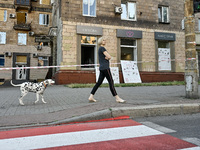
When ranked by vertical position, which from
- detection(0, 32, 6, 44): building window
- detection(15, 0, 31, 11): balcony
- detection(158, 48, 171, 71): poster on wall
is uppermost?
detection(15, 0, 31, 11): balcony

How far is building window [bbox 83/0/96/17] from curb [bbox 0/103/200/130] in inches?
415

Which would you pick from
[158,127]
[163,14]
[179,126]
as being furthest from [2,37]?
[179,126]

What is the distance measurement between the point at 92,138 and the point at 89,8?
40.1 ft

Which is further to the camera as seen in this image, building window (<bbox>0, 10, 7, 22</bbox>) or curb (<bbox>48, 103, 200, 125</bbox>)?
building window (<bbox>0, 10, 7, 22</bbox>)

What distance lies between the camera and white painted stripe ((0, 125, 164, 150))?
2.74 m

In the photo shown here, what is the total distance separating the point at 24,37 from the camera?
72.8 feet

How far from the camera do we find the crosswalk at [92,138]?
104 inches

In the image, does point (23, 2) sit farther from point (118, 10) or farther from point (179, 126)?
point (179, 126)

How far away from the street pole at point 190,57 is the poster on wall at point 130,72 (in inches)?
277

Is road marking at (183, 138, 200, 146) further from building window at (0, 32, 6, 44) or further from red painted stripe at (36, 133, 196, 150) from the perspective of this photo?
building window at (0, 32, 6, 44)

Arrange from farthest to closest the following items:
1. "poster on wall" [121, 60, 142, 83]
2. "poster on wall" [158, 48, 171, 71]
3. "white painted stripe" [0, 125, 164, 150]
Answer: "poster on wall" [158, 48, 171, 71]
"poster on wall" [121, 60, 142, 83]
"white painted stripe" [0, 125, 164, 150]

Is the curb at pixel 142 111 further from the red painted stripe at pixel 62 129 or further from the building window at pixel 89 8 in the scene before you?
the building window at pixel 89 8

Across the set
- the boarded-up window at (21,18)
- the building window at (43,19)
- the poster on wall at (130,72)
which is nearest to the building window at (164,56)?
the poster on wall at (130,72)

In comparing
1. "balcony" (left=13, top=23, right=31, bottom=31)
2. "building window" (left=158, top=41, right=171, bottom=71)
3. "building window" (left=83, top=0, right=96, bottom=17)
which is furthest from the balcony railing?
"building window" (left=158, top=41, right=171, bottom=71)
